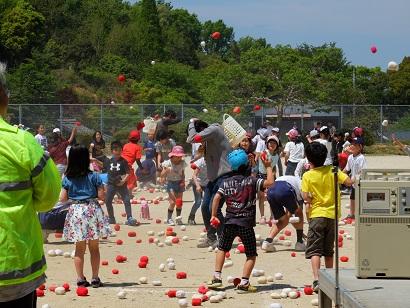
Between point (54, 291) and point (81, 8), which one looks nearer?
point (54, 291)

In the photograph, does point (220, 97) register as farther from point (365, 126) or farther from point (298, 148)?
point (298, 148)

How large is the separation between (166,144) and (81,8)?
2401 inches

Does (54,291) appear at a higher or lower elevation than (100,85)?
lower

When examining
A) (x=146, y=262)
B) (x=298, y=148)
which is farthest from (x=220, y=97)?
(x=146, y=262)

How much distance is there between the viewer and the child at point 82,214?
412 inches

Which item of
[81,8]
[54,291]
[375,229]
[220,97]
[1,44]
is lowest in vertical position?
[54,291]

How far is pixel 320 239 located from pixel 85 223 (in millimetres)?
2655

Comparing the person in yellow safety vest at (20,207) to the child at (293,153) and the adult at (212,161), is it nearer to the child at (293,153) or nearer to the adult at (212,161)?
the adult at (212,161)

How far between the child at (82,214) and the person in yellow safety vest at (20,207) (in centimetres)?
515

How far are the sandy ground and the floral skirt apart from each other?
617mm

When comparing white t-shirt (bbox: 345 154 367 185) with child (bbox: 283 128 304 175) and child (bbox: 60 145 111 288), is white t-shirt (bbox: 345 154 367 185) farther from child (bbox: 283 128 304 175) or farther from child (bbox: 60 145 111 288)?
child (bbox: 60 145 111 288)

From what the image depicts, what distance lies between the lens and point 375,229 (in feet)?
22.0

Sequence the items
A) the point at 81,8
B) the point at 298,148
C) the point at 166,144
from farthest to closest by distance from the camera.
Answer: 1. the point at 81,8
2. the point at 166,144
3. the point at 298,148

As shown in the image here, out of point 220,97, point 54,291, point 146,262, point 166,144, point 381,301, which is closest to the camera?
point 381,301
